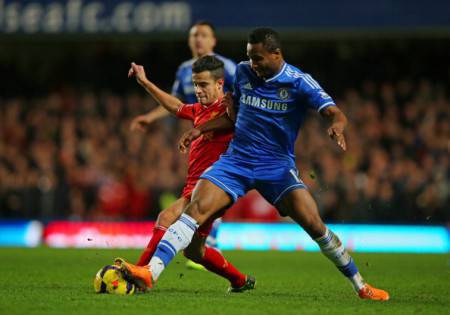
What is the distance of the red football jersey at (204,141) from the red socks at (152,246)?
51 centimetres

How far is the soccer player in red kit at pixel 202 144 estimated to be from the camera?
25.2ft

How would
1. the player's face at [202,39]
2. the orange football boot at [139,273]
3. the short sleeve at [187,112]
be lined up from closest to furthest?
Result: the orange football boot at [139,273] < the short sleeve at [187,112] < the player's face at [202,39]

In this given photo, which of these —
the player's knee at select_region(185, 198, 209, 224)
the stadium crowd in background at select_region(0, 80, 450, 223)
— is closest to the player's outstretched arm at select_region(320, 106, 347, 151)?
the player's knee at select_region(185, 198, 209, 224)

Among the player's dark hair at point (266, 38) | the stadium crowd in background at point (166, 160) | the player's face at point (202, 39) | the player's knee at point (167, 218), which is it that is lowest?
the stadium crowd in background at point (166, 160)

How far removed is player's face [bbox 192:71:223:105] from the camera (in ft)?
25.4

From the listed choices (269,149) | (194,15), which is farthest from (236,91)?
(194,15)

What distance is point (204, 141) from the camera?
7949mm

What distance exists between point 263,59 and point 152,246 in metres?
1.85

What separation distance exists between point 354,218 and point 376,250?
831 mm

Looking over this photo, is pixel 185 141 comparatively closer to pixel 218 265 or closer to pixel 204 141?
pixel 204 141

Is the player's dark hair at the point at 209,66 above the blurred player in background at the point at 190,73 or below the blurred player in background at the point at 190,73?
above

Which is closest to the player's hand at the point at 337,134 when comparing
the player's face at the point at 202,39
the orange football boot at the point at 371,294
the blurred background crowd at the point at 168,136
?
the orange football boot at the point at 371,294

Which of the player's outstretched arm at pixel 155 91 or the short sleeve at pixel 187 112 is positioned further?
the short sleeve at pixel 187 112

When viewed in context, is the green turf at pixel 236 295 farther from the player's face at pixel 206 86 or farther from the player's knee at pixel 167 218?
the player's face at pixel 206 86
